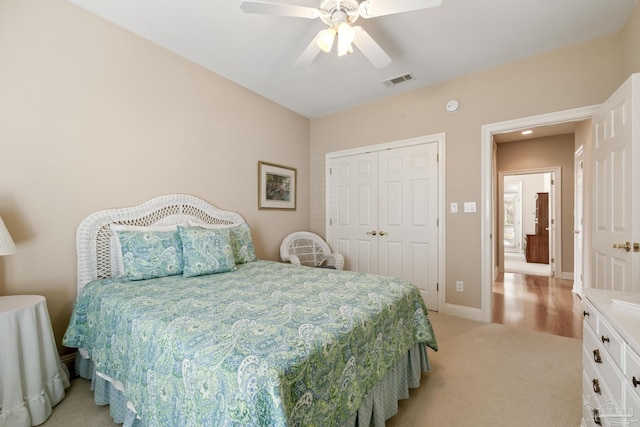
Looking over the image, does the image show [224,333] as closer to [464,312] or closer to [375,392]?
[375,392]

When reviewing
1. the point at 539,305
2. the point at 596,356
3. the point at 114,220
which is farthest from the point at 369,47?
the point at 539,305

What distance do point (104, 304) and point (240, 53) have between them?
2.43 m

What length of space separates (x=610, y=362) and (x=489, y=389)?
1.01 m

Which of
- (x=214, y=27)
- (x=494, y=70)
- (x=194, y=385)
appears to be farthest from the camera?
(x=494, y=70)

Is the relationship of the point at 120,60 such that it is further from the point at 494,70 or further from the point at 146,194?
the point at 494,70

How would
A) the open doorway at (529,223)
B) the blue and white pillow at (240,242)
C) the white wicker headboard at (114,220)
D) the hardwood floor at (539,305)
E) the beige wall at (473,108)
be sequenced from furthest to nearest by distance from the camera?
1. the open doorway at (529,223)
2. the hardwood floor at (539,305)
3. the blue and white pillow at (240,242)
4. the beige wall at (473,108)
5. the white wicker headboard at (114,220)

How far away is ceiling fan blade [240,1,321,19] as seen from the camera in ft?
5.47

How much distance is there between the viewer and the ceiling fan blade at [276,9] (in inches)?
65.7

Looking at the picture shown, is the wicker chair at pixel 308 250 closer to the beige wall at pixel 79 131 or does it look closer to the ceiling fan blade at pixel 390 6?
the beige wall at pixel 79 131

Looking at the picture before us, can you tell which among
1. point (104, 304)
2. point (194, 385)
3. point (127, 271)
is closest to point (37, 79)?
point (127, 271)

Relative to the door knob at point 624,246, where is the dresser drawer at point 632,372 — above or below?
below

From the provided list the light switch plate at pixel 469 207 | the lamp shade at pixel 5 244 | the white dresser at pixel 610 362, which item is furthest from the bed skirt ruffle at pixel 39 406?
the light switch plate at pixel 469 207

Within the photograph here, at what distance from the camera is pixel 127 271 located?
1.97 meters

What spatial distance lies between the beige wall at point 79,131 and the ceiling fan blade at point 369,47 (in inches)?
69.7
